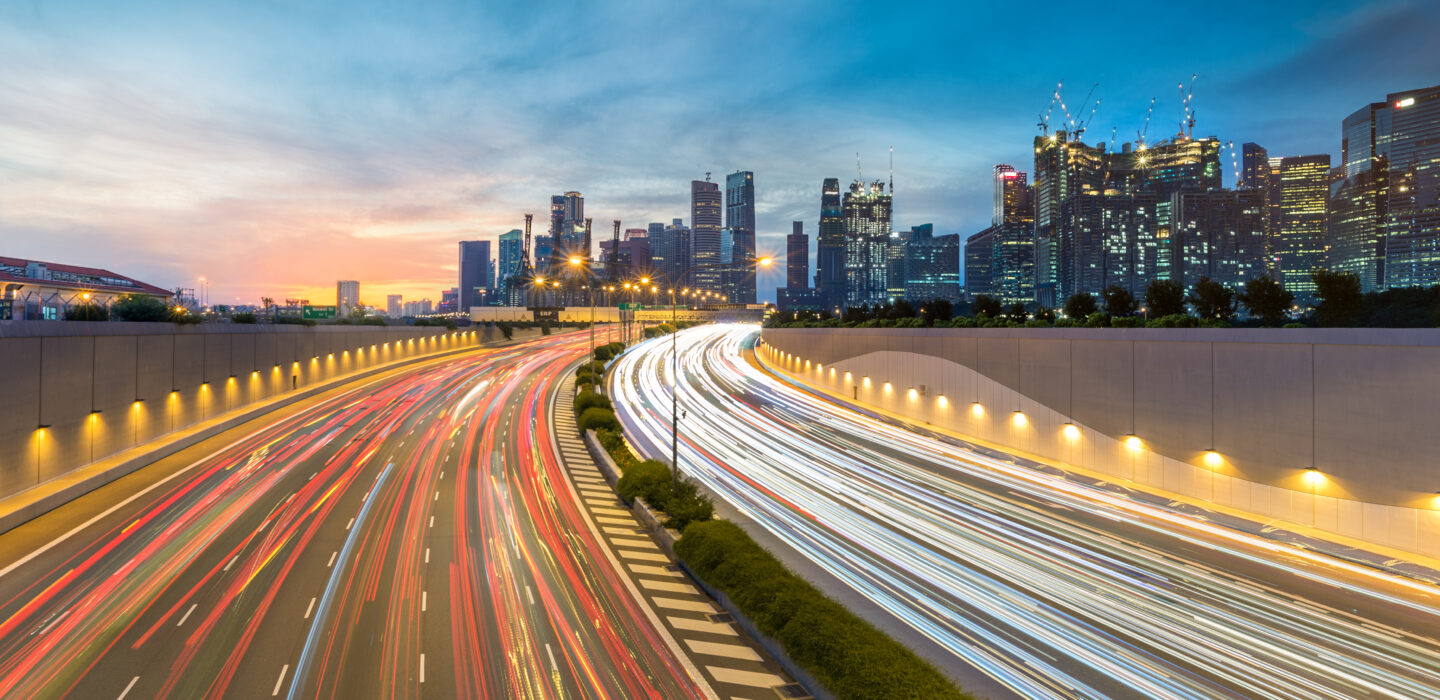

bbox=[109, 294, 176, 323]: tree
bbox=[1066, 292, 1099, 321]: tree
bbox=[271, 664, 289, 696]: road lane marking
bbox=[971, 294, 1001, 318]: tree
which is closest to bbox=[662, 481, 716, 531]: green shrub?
bbox=[271, 664, 289, 696]: road lane marking

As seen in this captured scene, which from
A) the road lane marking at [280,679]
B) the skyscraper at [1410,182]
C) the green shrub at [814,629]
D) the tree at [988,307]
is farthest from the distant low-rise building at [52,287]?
the skyscraper at [1410,182]

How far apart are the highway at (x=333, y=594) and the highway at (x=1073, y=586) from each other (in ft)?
20.5

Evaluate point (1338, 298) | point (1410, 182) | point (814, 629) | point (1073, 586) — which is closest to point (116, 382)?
point (814, 629)

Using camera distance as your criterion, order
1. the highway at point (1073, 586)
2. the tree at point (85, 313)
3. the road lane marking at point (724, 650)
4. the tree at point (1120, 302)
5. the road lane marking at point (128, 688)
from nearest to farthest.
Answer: the road lane marking at point (128, 688) < the highway at point (1073, 586) < the road lane marking at point (724, 650) < the tree at point (85, 313) < the tree at point (1120, 302)

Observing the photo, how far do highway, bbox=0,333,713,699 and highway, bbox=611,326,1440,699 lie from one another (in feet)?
20.5

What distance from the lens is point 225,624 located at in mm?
12992

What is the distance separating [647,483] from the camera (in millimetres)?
21391

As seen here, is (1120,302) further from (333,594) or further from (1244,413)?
(333,594)

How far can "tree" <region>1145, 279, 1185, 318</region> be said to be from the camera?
3269cm

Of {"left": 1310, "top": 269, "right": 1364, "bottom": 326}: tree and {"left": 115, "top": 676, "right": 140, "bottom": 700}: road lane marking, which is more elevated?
{"left": 1310, "top": 269, "right": 1364, "bottom": 326}: tree

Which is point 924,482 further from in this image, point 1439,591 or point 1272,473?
point 1439,591

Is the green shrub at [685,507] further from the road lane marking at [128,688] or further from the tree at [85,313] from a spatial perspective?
the tree at [85,313]

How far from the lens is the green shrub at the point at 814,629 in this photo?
980 cm

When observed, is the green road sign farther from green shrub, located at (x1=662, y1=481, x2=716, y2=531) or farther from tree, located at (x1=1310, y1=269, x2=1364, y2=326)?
tree, located at (x1=1310, y1=269, x2=1364, y2=326)
